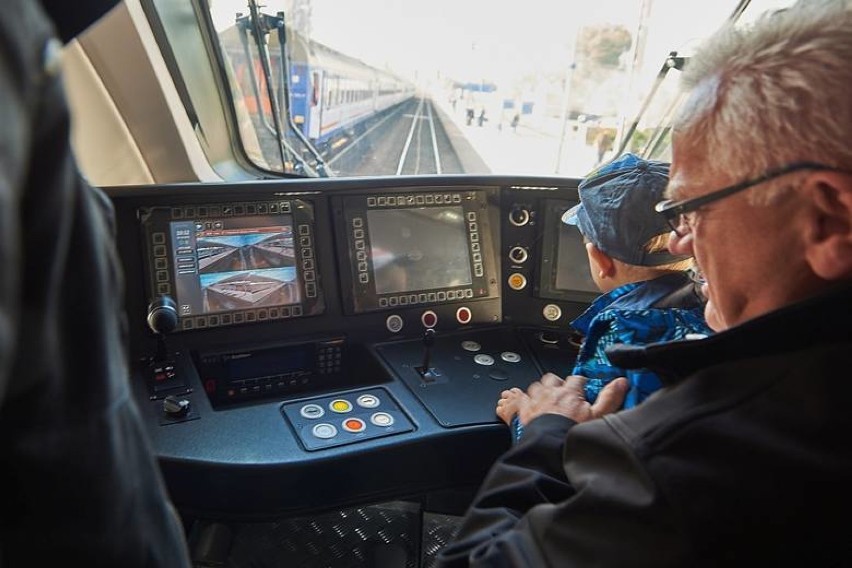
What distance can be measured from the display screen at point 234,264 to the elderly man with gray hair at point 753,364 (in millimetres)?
959

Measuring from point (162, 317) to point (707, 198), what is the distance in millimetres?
1065

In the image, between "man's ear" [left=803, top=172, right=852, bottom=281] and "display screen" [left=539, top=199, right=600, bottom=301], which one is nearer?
"man's ear" [left=803, top=172, right=852, bottom=281]

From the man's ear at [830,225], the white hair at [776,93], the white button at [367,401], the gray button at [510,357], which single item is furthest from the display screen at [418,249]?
the man's ear at [830,225]

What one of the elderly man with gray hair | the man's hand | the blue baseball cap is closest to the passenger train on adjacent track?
the man's hand

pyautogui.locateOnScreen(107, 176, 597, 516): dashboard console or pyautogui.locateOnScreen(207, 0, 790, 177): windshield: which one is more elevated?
pyautogui.locateOnScreen(207, 0, 790, 177): windshield

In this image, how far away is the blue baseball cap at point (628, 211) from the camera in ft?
4.30

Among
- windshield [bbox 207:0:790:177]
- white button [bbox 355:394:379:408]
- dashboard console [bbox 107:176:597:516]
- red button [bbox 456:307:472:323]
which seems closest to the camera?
dashboard console [bbox 107:176:597:516]

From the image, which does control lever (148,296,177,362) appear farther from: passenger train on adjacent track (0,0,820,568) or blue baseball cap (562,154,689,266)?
blue baseball cap (562,154,689,266)

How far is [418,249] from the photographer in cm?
178

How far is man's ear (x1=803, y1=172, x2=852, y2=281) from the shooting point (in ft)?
2.35

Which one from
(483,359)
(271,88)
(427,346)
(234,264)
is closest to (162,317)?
(234,264)

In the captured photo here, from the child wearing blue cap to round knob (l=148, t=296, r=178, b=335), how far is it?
0.71m

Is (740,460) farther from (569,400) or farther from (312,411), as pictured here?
(312,411)

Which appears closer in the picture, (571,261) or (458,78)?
(571,261)
